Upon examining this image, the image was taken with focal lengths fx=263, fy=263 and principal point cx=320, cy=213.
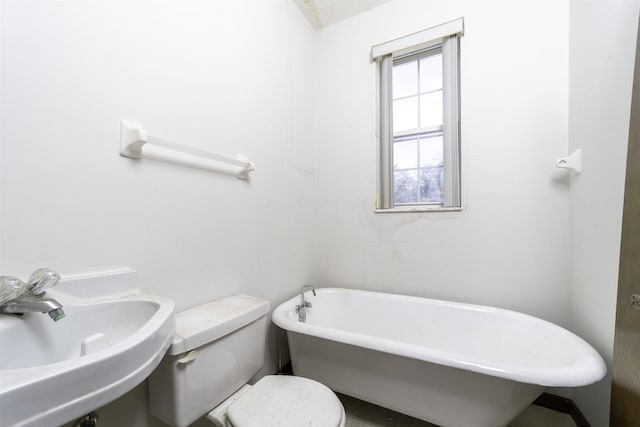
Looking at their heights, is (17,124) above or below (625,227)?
above

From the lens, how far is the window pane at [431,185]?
1.76 metres

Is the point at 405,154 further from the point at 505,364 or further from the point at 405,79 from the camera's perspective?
the point at 505,364

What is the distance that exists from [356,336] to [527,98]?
1592mm

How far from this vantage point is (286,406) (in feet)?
3.01

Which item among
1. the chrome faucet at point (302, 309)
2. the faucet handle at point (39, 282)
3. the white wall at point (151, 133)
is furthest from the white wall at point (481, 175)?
the faucet handle at point (39, 282)

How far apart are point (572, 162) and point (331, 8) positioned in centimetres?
178

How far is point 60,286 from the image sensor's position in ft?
2.41

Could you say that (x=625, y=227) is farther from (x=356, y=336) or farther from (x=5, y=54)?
(x=5, y=54)

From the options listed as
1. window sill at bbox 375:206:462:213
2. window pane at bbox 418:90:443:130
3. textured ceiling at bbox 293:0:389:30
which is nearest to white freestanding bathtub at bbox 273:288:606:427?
window sill at bbox 375:206:462:213

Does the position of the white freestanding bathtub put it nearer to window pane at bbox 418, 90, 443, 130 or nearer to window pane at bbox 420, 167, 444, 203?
window pane at bbox 420, 167, 444, 203

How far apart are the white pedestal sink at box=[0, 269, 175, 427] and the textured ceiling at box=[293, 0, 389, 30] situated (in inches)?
79.0

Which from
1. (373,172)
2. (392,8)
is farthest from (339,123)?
(392,8)

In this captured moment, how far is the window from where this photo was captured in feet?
5.52

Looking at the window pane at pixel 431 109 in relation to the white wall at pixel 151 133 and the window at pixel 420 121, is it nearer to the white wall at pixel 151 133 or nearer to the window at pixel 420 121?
the window at pixel 420 121
